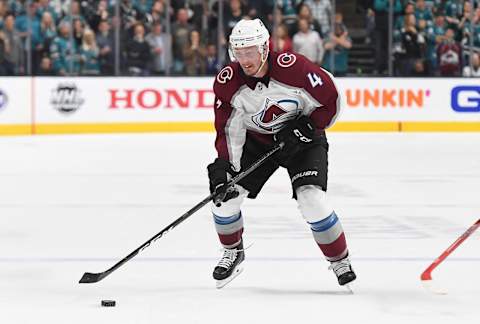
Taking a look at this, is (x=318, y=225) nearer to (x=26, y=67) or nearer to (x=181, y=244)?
(x=181, y=244)

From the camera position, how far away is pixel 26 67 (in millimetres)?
12016

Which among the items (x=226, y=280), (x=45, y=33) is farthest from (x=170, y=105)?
(x=226, y=280)

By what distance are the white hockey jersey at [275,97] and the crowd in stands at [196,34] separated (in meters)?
8.02

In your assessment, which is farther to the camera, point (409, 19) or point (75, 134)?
point (409, 19)

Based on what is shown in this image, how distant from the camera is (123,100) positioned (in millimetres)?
11922

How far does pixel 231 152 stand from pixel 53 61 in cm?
811

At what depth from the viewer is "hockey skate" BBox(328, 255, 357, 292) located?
13.5 feet

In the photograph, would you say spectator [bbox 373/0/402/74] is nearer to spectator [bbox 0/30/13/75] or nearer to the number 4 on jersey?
spectator [bbox 0/30/13/75]

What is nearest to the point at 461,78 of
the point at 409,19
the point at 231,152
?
the point at 409,19

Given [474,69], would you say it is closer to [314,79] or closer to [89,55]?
[89,55]

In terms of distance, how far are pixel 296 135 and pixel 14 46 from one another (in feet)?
27.6

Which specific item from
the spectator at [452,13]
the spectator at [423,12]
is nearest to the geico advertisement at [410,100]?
the spectator at [452,13]

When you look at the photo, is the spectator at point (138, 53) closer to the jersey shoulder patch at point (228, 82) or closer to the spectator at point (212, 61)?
the spectator at point (212, 61)

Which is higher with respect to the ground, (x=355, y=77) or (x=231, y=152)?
(x=231, y=152)
